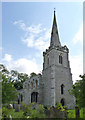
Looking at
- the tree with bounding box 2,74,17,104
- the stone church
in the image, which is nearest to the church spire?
the stone church

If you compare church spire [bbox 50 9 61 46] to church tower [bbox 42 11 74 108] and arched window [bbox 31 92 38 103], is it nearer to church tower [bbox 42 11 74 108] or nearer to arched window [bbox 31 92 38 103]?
church tower [bbox 42 11 74 108]

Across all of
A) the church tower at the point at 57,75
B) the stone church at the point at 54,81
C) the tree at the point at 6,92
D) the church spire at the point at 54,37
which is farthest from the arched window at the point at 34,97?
the tree at the point at 6,92

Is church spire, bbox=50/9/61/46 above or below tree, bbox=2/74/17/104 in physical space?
above

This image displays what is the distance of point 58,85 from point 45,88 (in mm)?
3362

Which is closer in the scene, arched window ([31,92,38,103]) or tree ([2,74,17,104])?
tree ([2,74,17,104])

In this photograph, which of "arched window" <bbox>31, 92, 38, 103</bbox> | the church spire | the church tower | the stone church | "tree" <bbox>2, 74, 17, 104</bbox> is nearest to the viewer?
"tree" <bbox>2, 74, 17, 104</bbox>

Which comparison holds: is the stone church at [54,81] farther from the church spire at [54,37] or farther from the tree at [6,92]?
the tree at [6,92]

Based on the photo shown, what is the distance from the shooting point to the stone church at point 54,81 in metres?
24.5

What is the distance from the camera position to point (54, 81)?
960 inches

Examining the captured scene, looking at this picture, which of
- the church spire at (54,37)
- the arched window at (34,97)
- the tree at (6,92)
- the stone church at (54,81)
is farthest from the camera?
the church spire at (54,37)

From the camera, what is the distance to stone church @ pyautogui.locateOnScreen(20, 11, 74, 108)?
24.5 meters

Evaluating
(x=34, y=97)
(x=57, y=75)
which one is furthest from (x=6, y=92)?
(x=34, y=97)

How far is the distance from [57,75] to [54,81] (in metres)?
1.74

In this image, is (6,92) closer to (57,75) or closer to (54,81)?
(54,81)
